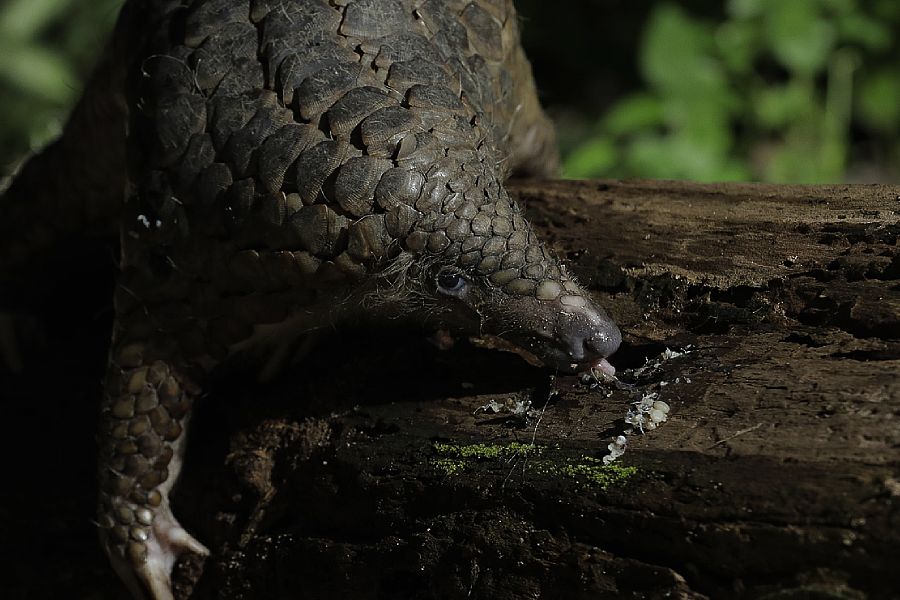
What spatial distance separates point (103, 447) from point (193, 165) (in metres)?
0.68

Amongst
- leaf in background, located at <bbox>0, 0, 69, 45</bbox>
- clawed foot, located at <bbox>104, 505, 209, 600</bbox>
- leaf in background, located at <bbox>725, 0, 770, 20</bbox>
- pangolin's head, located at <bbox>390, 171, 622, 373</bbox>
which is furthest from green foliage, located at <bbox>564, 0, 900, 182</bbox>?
leaf in background, located at <bbox>0, 0, 69, 45</bbox>

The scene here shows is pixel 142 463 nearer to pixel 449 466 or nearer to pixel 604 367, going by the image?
pixel 449 466

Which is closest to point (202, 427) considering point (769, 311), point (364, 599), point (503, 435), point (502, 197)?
point (364, 599)

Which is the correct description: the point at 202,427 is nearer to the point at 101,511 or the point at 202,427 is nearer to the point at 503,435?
the point at 101,511

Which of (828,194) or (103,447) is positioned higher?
(828,194)

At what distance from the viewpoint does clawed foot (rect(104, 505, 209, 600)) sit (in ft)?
7.18

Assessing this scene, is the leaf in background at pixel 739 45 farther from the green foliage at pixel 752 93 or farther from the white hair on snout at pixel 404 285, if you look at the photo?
the white hair on snout at pixel 404 285

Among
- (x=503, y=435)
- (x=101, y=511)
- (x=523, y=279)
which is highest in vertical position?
(x=523, y=279)

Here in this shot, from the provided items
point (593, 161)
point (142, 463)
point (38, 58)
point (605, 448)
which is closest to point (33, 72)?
point (38, 58)

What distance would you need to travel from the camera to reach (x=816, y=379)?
1.77m

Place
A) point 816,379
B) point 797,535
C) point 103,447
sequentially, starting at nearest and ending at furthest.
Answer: point 797,535 < point 816,379 < point 103,447

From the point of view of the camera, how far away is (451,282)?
1876mm

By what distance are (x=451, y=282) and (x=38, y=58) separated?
4991 millimetres

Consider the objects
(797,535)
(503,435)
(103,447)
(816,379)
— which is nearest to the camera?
(797,535)
